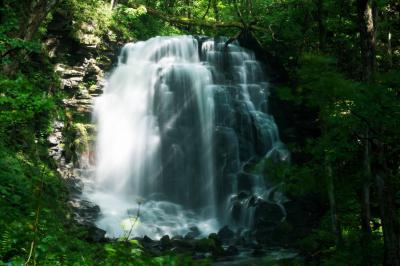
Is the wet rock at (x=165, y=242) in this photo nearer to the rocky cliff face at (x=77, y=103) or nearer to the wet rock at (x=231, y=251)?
the wet rock at (x=231, y=251)

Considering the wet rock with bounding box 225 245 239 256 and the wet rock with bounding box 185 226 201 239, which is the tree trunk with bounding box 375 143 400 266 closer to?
the wet rock with bounding box 225 245 239 256

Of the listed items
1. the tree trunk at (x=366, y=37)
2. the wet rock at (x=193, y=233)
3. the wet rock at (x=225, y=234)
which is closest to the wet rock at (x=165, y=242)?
the wet rock at (x=193, y=233)

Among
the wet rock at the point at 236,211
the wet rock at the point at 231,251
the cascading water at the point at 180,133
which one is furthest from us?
the cascading water at the point at 180,133

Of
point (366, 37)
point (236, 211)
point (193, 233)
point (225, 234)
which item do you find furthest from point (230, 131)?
point (366, 37)

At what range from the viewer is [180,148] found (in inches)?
713

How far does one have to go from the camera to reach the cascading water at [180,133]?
16578mm

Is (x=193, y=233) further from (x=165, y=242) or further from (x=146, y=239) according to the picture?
(x=146, y=239)

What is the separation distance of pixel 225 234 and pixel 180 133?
594cm

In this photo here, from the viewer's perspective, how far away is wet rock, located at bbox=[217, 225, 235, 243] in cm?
1366

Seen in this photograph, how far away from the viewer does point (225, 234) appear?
13906 mm

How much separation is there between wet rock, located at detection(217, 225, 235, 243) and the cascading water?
73 cm

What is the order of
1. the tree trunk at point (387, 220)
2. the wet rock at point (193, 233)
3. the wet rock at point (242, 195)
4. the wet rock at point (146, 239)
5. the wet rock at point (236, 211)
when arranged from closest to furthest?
the tree trunk at point (387, 220)
the wet rock at point (146, 239)
the wet rock at point (193, 233)
the wet rock at point (236, 211)
the wet rock at point (242, 195)

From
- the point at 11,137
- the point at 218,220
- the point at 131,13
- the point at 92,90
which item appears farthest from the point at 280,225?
the point at 131,13

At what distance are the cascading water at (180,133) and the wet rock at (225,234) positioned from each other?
0.73m
